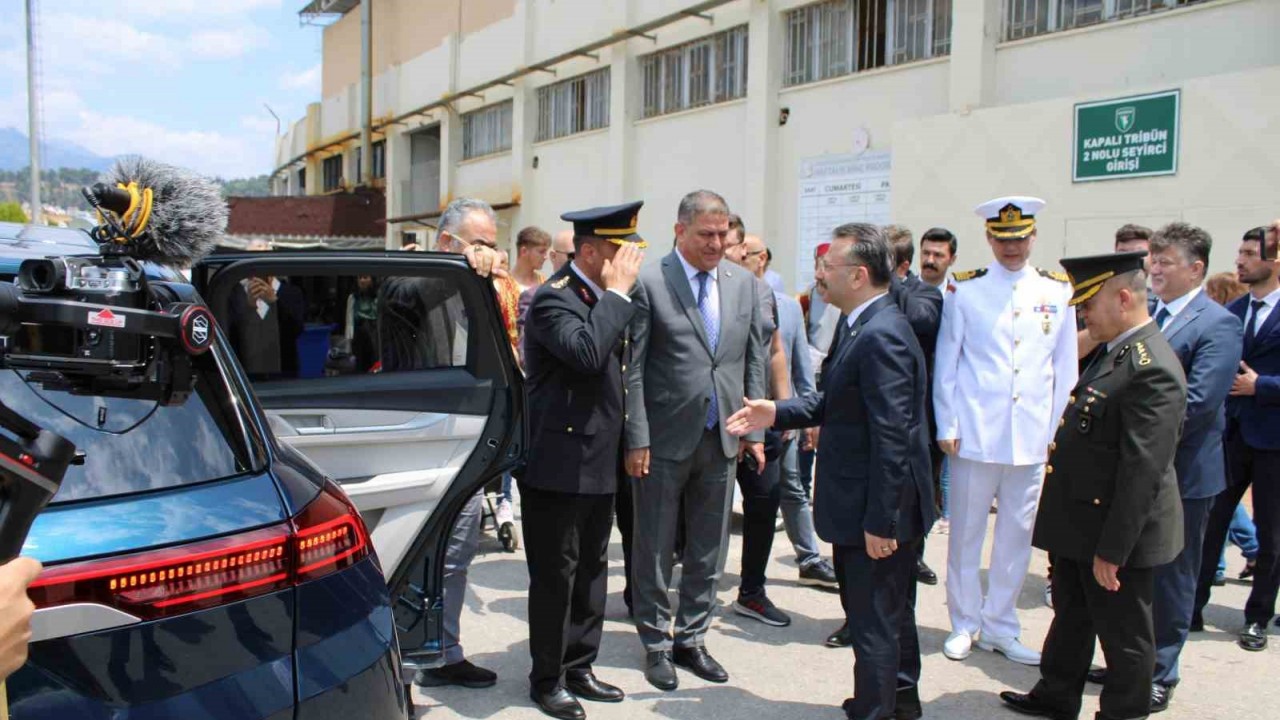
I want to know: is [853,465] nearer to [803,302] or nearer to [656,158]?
[803,302]

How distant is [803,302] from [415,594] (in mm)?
5415

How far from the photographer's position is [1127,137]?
32.4ft

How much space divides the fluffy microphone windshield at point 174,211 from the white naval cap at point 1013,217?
137 inches

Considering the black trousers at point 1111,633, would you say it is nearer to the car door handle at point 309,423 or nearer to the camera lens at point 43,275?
the car door handle at point 309,423

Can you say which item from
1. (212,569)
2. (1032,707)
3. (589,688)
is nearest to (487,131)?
(589,688)

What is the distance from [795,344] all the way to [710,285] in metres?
1.46

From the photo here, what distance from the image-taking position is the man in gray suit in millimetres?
4254

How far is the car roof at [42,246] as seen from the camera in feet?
7.04

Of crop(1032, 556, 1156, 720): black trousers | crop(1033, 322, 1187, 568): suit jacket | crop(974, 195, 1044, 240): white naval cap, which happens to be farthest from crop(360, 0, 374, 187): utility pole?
crop(1032, 556, 1156, 720): black trousers

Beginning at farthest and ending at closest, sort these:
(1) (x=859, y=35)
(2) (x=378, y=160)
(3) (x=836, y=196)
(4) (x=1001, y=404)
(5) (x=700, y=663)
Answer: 1. (2) (x=378, y=160)
2. (3) (x=836, y=196)
3. (1) (x=859, y=35)
4. (4) (x=1001, y=404)
5. (5) (x=700, y=663)

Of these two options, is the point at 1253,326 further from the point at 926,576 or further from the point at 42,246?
the point at 42,246

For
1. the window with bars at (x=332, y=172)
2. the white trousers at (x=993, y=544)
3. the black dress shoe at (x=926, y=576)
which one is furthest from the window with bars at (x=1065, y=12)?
the window with bars at (x=332, y=172)

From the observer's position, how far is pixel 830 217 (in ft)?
46.4

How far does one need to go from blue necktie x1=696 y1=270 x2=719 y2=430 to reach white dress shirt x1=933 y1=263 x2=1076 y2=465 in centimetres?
122
